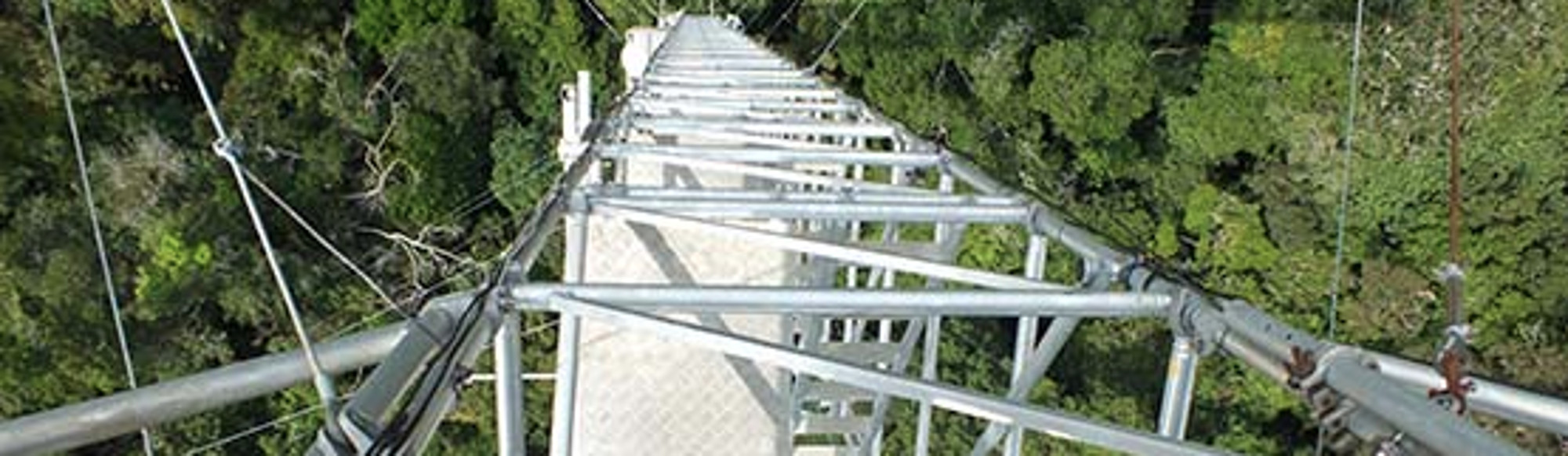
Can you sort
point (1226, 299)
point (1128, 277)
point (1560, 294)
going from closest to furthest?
point (1226, 299)
point (1128, 277)
point (1560, 294)

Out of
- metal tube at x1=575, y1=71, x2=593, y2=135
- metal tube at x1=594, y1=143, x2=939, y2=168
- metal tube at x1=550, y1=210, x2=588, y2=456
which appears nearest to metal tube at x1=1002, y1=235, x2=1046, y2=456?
metal tube at x1=594, y1=143, x2=939, y2=168

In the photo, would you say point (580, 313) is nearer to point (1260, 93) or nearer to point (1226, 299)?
point (1226, 299)

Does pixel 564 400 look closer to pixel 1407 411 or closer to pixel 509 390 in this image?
pixel 509 390

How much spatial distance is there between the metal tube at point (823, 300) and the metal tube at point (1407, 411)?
573 millimetres

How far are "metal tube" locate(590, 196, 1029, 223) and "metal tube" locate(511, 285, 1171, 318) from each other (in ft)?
3.06

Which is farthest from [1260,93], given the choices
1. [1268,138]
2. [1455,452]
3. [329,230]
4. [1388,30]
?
[1455,452]

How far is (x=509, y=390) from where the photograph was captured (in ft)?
8.54

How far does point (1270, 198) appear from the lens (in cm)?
1477

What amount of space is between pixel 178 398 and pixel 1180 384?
1.94m

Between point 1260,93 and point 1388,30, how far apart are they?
198cm

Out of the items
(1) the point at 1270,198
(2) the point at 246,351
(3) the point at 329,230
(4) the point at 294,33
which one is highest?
(4) the point at 294,33

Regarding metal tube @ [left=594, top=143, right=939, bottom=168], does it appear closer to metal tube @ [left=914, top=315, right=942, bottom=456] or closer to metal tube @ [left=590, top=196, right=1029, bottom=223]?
metal tube @ [left=914, top=315, right=942, bottom=456]

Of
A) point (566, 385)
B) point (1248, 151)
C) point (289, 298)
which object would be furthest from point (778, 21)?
point (289, 298)

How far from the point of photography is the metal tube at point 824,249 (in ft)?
10.6
